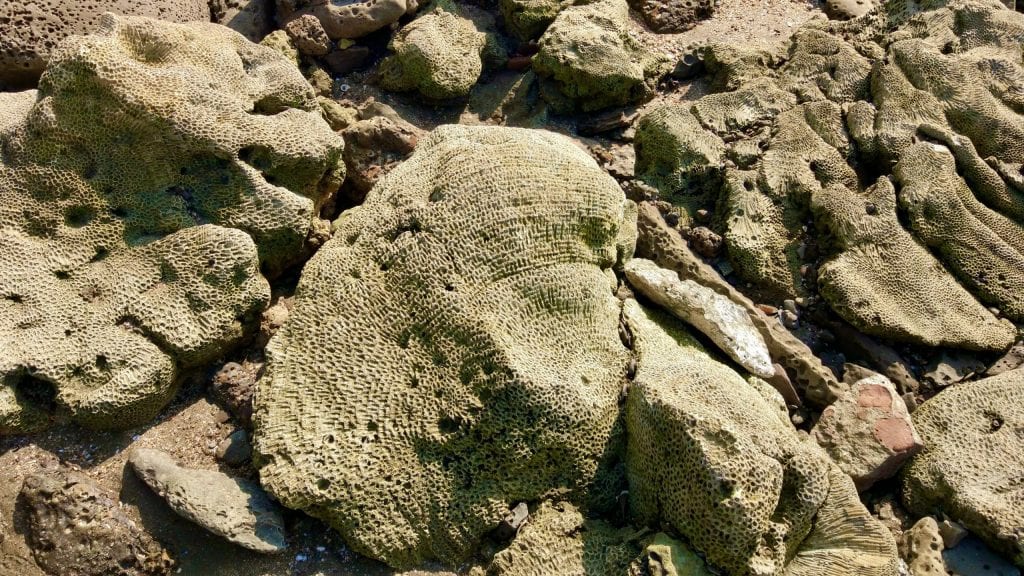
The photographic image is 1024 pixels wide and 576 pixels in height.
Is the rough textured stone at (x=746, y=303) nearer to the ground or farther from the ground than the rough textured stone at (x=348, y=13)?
Result: nearer to the ground

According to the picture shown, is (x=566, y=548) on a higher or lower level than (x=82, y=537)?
higher

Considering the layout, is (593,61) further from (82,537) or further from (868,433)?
(82,537)

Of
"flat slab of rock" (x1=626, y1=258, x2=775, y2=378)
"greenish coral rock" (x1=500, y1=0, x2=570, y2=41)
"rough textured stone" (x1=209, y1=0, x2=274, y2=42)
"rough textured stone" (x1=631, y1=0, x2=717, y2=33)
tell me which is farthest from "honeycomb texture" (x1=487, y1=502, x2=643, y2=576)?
"rough textured stone" (x1=631, y1=0, x2=717, y2=33)

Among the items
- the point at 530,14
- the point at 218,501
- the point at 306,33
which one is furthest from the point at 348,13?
the point at 218,501

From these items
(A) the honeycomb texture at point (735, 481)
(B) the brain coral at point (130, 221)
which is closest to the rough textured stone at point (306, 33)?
(B) the brain coral at point (130, 221)

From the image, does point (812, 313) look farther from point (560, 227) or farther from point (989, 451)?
point (560, 227)

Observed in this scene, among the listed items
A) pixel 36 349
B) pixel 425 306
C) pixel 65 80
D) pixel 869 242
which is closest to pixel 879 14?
pixel 869 242

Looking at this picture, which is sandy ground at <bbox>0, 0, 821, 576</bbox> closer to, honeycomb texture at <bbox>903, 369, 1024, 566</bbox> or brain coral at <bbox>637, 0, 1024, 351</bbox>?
honeycomb texture at <bbox>903, 369, 1024, 566</bbox>

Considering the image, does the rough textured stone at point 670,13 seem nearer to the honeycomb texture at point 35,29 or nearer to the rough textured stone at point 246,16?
the rough textured stone at point 246,16
